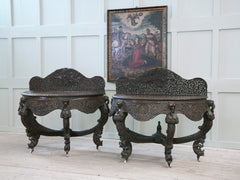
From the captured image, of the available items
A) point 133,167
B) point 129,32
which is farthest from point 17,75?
point 133,167

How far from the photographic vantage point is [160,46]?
147 inches

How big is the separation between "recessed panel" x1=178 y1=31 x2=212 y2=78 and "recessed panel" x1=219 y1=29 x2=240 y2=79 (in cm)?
16

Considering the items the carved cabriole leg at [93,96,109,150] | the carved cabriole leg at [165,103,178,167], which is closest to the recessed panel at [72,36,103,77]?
the carved cabriole leg at [93,96,109,150]

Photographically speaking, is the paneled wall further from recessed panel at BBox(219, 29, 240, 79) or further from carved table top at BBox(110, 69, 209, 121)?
carved table top at BBox(110, 69, 209, 121)

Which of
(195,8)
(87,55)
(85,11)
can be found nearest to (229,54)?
(195,8)

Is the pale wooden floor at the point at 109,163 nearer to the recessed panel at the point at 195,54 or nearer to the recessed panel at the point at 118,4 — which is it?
the recessed panel at the point at 195,54

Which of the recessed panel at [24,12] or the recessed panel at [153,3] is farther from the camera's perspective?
the recessed panel at [24,12]

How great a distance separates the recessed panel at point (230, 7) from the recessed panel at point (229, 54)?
25cm

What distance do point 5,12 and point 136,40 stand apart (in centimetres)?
240

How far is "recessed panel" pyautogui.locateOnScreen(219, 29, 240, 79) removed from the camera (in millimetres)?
3500

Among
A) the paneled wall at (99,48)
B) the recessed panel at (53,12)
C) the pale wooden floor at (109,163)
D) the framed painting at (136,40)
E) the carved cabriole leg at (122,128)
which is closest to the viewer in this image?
the pale wooden floor at (109,163)

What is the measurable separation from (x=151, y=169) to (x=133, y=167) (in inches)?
7.8

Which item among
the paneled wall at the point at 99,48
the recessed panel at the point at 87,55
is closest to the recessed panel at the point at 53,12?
the paneled wall at the point at 99,48

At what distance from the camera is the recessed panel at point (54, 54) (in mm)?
4234
